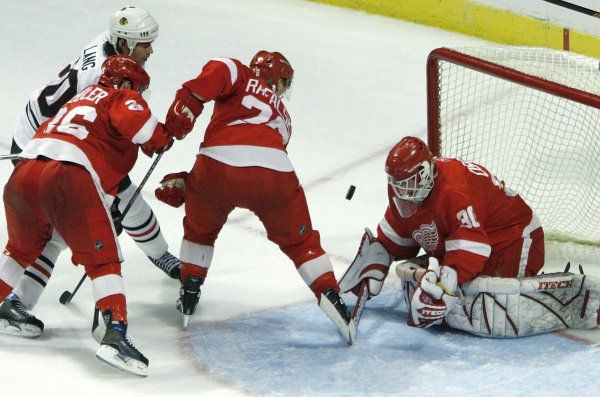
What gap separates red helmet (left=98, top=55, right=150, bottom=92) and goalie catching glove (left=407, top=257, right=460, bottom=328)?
96 cm

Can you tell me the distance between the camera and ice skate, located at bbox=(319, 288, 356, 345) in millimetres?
3201

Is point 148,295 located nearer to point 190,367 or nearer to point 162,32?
point 190,367

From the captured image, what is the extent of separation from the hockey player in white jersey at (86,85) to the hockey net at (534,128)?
3.21 feet

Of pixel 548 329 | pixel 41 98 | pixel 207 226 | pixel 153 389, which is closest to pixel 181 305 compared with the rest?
pixel 207 226

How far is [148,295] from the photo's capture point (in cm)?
362

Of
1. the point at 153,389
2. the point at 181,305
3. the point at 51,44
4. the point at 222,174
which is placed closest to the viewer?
the point at 153,389

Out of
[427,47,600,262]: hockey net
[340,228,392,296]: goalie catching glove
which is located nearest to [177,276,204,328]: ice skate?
[340,228,392,296]: goalie catching glove

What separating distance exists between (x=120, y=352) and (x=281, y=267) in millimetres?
1032

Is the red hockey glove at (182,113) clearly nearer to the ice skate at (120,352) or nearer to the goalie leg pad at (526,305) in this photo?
the ice skate at (120,352)

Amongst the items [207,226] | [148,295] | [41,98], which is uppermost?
[41,98]

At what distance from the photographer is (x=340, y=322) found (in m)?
3.20

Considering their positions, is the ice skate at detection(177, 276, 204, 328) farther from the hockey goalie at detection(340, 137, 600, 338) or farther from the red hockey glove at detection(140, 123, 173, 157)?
the hockey goalie at detection(340, 137, 600, 338)

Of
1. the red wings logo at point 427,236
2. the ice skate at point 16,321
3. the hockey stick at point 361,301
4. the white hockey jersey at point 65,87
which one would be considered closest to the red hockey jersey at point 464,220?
the red wings logo at point 427,236

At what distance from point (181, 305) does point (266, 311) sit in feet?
0.95
